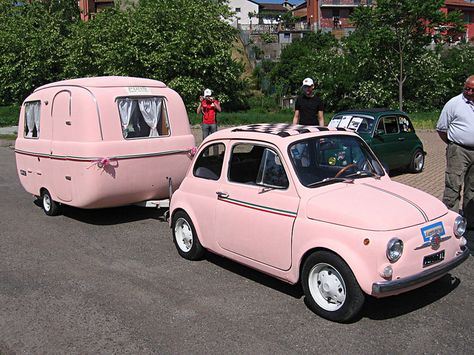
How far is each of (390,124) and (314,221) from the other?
787 centimetres

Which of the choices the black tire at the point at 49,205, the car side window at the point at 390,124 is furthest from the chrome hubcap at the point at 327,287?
the car side window at the point at 390,124

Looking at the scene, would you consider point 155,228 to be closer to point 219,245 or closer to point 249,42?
point 219,245

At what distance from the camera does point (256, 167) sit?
535cm

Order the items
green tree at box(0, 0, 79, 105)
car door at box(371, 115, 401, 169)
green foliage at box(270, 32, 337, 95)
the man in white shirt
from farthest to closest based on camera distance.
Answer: green foliage at box(270, 32, 337, 95)
green tree at box(0, 0, 79, 105)
car door at box(371, 115, 401, 169)
the man in white shirt

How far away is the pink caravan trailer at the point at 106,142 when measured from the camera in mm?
7766

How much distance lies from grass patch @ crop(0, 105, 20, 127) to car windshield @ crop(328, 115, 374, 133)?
2535 centimetres

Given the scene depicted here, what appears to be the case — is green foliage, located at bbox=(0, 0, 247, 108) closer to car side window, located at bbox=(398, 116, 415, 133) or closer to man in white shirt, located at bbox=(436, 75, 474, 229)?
car side window, located at bbox=(398, 116, 415, 133)

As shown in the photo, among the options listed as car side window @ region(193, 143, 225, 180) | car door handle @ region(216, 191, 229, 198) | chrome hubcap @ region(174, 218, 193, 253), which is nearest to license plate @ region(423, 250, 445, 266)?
car door handle @ region(216, 191, 229, 198)

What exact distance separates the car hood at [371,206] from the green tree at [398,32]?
23.0 meters

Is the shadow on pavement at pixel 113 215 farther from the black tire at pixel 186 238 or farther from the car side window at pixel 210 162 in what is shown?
the car side window at pixel 210 162

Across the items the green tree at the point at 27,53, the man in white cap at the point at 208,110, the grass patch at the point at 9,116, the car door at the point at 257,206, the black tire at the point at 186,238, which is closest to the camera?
the car door at the point at 257,206

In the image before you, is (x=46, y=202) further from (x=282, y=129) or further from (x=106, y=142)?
(x=282, y=129)

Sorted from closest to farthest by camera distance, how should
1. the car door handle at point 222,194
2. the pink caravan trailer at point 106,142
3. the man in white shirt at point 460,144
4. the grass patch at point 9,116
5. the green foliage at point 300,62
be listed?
1. the car door handle at point 222,194
2. the man in white shirt at point 460,144
3. the pink caravan trailer at point 106,142
4. the grass patch at point 9,116
5. the green foliage at point 300,62

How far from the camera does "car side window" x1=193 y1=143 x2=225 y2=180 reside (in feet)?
19.0
